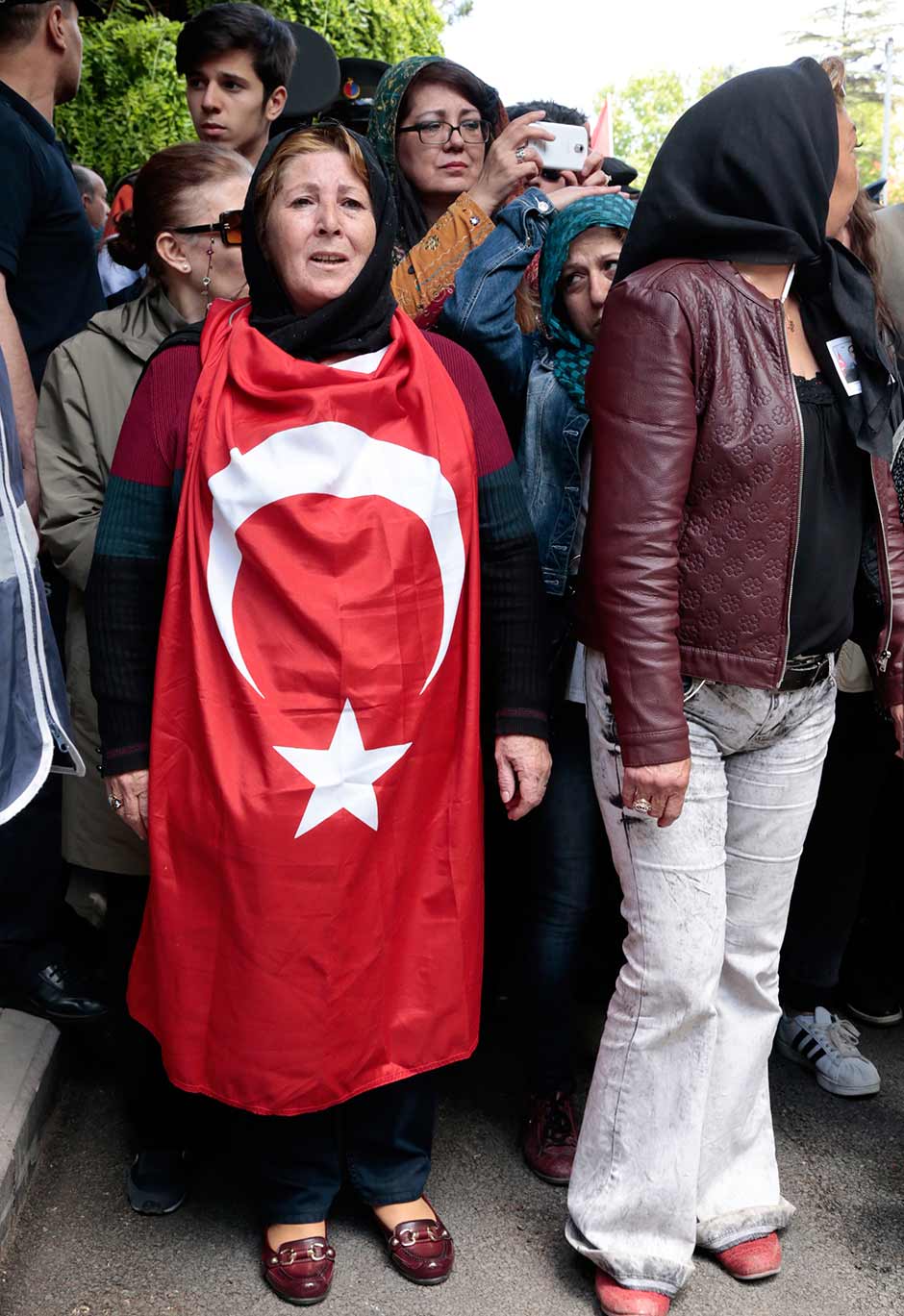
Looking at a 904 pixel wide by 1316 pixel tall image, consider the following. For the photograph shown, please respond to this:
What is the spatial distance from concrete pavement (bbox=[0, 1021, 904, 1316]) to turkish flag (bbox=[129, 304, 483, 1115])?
17.7 inches

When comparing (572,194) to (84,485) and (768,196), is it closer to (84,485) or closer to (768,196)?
(768,196)

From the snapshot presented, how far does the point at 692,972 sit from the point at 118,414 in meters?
1.70

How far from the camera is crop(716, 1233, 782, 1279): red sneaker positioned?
2.79 meters

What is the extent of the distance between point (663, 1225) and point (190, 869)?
43.8 inches

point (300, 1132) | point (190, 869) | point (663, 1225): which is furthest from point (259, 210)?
point (663, 1225)

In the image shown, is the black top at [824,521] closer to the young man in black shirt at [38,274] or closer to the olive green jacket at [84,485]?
the olive green jacket at [84,485]

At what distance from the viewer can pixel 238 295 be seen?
3.25 m

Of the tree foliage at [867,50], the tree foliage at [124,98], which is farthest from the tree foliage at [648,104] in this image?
the tree foliage at [124,98]

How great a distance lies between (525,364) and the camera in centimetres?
313

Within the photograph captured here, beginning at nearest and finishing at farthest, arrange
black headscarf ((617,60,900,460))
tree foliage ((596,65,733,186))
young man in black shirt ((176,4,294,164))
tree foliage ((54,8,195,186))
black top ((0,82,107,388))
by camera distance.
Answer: black headscarf ((617,60,900,460))
black top ((0,82,107,388))
young man in black shirt ((176,4,294,164))
tree foliage ((54,8,195,186))
tree foliage ((596,65,733,186))

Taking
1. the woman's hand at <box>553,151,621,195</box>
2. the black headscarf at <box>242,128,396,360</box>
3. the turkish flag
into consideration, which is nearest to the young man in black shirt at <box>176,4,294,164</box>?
the woman's hand at <box>553,151,621,195</box>

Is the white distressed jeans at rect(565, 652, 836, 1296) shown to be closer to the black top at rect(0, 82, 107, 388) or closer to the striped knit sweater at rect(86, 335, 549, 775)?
the striped knit sweater at rect(86, 335, 549, 775)

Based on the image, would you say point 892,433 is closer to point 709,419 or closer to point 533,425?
point 709,419

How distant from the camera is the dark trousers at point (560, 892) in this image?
3.14m
